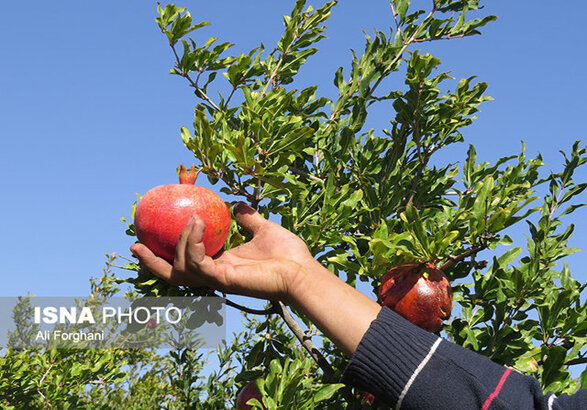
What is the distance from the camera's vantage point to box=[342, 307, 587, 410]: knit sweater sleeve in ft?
5.21

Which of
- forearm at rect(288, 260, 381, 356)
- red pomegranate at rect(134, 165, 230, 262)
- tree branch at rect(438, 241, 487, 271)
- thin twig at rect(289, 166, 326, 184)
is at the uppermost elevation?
thin twig at rect(289, 166, 326, 184)

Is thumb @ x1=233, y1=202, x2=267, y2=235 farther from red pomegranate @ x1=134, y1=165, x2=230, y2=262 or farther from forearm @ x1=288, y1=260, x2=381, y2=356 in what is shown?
forearm @ x1=288, y1=260, x2=381, y2=356

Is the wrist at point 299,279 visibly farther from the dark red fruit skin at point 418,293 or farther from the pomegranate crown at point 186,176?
the pomegranate crown at point 186,176

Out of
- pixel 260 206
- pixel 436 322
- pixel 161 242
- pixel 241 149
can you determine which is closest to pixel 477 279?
pixel 436 322

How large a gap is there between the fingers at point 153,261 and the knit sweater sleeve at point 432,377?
880mm

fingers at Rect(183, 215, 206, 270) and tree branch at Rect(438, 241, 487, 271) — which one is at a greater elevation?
fingers at Rect(183, 215, 206, 270)

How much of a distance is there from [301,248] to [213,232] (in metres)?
0.36

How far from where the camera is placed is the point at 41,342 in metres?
5.20

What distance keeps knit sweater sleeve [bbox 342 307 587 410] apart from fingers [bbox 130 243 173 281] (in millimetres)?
880

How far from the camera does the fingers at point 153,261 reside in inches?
88.7

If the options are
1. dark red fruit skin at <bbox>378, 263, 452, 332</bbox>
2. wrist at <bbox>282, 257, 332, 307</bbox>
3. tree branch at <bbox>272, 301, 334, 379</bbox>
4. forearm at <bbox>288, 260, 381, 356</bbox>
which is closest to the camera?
forearm at <bbox>288, 260, 381, 356</bbox>

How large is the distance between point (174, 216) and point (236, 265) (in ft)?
1.04

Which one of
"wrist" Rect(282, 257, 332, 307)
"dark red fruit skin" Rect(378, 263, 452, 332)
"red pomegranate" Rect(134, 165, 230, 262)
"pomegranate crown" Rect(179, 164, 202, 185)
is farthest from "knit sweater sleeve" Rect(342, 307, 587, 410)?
"pomegranate crown" Rect(179, 164, 202, 185)

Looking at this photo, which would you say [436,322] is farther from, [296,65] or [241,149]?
[296,65]
